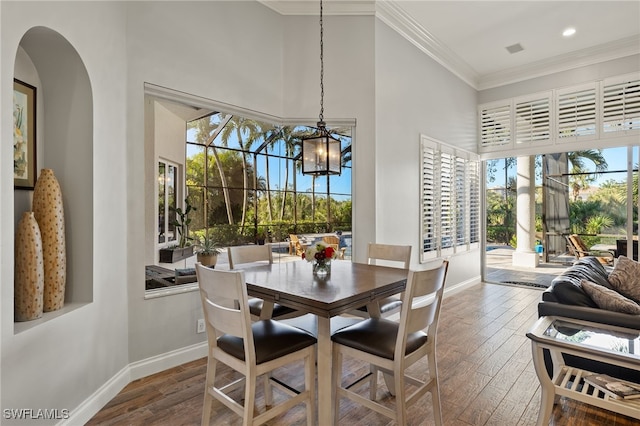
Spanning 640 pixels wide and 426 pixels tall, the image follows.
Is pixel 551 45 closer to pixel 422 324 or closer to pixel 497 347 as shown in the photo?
pixel 497 347

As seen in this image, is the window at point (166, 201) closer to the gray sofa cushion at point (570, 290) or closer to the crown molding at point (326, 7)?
the crown molding at point (326, 7)

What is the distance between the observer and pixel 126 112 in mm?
2605

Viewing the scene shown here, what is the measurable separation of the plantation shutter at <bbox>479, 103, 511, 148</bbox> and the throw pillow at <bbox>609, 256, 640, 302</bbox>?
322 centimetres

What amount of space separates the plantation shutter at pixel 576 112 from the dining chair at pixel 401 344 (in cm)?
472

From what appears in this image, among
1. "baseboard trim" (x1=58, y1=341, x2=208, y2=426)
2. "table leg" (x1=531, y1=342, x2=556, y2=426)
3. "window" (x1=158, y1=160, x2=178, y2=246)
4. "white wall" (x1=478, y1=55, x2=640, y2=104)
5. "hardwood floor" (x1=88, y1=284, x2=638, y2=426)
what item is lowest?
"hardwood floor" (x1=88, y1=284, x2=638, y2=426)

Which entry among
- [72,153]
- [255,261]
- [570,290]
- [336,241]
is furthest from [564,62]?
[72,153]

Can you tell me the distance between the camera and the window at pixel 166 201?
2920 millimetres

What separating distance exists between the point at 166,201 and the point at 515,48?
16.8ft

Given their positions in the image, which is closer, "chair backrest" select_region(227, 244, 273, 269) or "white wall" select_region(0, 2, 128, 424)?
"white wall" select_region(0, 2, 128, 424)

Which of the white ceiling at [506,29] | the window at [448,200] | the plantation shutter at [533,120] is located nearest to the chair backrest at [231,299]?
the white ceiling at [506,29]

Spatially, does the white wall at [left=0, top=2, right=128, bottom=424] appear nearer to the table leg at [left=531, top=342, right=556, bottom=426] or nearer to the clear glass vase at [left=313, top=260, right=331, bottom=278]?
the clear glass vase at [left=313, top=260, right=331, bottom=278]

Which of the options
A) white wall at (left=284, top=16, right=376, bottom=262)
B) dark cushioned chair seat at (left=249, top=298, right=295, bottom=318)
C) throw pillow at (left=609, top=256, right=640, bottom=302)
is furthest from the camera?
white wall at (left=284, top=16, right=376, bottom=262)

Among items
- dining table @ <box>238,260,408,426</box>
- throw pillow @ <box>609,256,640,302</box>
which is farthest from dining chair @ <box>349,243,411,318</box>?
throw pillow @ <box>609,256,640,302</box>

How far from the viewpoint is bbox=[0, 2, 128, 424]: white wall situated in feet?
5.38
